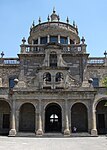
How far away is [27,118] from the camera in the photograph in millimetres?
34281

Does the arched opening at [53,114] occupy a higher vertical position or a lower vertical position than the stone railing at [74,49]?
lower

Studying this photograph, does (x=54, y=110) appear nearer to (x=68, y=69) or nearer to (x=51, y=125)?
(x=51, y=125)

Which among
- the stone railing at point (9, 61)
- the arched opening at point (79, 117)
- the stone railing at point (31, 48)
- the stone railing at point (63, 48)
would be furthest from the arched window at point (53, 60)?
the stone railing at point (9, 61)

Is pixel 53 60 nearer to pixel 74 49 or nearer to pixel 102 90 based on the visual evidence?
pixel 74 49

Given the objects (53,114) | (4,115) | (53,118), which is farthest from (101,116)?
(4,115)

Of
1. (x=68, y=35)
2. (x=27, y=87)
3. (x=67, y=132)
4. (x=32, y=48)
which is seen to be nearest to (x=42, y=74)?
(x=27, y=87)

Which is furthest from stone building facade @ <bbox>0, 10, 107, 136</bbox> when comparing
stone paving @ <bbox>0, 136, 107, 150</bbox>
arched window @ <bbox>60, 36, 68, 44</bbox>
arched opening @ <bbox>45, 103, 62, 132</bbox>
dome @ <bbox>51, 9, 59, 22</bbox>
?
stone paving @ <bbox>0, 136, 107, 150</bbox>

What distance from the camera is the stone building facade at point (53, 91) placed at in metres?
31.4

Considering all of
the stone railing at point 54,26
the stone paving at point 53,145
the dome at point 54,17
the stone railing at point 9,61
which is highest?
the dome at point 54,17

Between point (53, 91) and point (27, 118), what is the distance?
6.10 m

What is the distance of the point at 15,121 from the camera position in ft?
102

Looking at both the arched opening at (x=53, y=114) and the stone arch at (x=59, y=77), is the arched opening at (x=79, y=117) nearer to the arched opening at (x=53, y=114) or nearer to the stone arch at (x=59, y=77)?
the arched opening at (x=53, y=114)

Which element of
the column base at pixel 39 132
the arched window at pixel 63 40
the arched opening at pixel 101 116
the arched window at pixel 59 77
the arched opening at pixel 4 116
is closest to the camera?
the column base at pixel 39 132

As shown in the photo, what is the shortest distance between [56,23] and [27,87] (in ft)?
48.6
